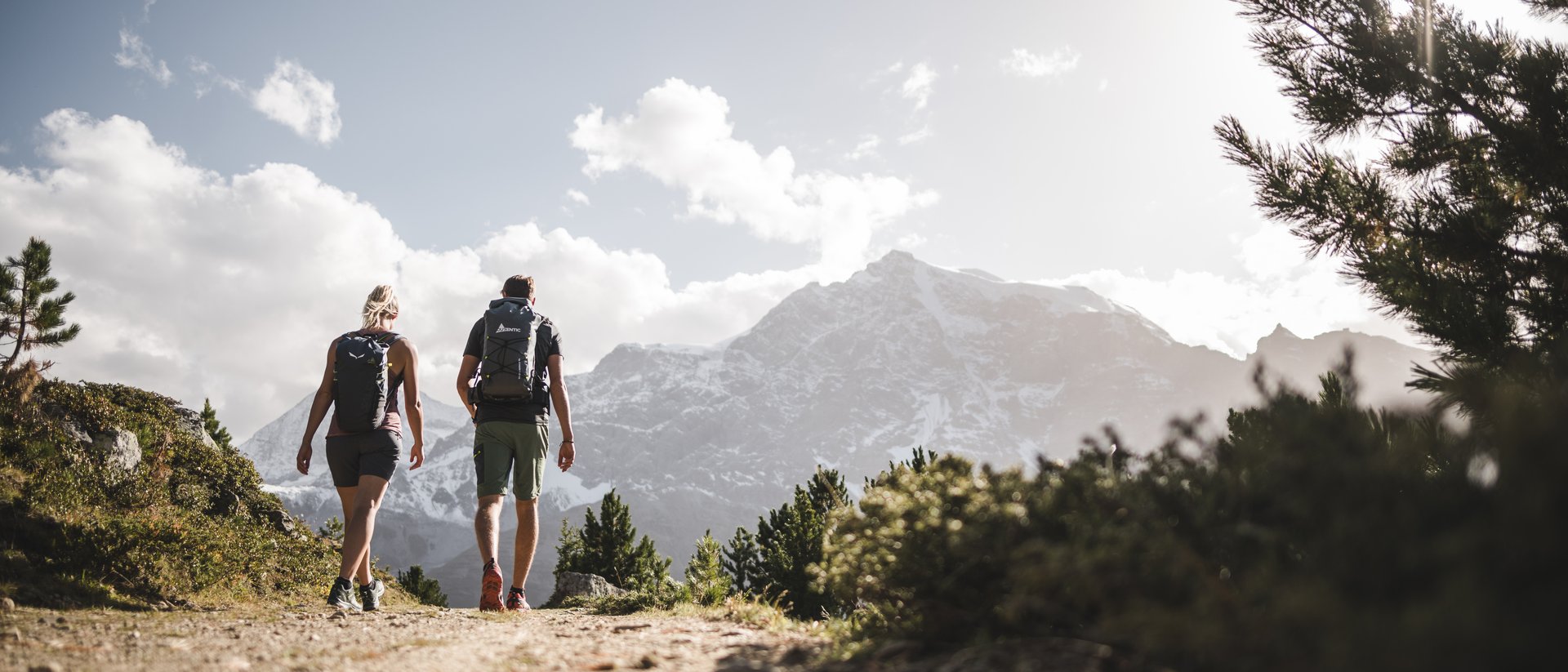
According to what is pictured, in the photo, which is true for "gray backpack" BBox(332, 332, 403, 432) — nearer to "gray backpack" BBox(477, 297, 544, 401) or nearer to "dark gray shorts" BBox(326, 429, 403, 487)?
"dark gray shorts" BBox(326, 429, 403, 487)

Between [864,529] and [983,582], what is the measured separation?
0.68 m

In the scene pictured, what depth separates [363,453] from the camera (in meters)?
A: 5.84

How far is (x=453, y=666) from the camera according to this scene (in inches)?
124

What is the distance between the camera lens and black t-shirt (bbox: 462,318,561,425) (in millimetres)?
6242

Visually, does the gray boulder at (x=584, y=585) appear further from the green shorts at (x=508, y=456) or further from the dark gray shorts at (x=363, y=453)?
the dark gray shorts at (x=363, y=453)

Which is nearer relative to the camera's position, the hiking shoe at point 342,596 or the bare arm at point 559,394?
the hiking shoe at point 342,596

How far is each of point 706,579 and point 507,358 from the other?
2.43 metres

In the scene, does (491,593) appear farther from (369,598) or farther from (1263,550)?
(1263,550)

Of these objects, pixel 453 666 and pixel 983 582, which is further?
pixel 453 666

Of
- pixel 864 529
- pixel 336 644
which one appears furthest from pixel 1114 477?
pixel 336 644

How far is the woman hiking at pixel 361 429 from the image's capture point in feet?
18.4

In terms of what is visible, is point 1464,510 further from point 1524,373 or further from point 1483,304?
point 1483,304

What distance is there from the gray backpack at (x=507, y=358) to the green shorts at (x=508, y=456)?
254mm

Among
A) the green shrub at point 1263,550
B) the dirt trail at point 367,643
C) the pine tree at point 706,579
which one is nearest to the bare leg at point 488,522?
the dirt trail at point 367,643
